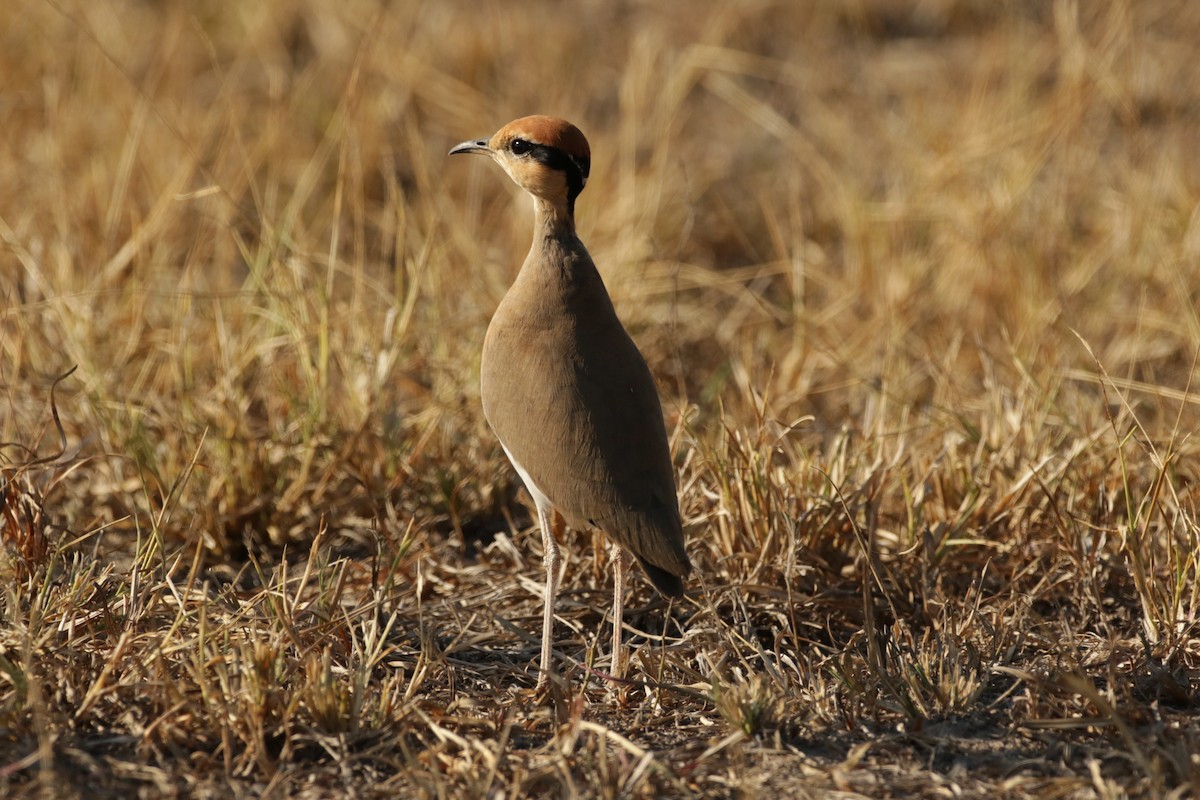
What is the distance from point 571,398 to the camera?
10.2 feet

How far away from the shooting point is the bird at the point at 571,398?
310 cm

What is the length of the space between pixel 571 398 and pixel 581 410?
0.12 ft

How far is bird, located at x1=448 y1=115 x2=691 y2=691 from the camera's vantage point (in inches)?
122

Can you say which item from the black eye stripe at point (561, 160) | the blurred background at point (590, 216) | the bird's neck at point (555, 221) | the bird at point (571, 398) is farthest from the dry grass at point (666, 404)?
the black eye stripe at point (561, 160)

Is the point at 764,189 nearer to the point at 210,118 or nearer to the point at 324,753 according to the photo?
the point at 210,118

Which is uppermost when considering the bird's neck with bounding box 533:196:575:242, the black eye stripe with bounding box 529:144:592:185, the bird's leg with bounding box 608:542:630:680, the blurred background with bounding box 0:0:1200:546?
the black eye stripe with bounding box 529:144:592:185

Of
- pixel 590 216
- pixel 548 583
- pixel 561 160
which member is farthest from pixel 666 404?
pixel 561 160

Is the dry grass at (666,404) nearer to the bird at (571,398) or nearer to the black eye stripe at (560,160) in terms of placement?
the bird at (571,398)

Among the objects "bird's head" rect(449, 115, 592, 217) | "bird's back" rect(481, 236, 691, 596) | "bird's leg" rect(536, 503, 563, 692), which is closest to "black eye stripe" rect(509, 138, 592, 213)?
"bird's head" rect(449, 115, 592, 217)

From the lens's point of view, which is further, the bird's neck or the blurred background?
the blurred background

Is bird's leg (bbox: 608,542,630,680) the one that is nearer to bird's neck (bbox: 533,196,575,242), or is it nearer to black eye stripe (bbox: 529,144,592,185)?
bird's neck (bbox: 533,196,575,242)

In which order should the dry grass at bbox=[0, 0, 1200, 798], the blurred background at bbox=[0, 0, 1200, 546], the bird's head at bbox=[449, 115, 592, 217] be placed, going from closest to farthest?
the dry grass at bbox=[0, 0, 1200, 798] < the bird's head at bbox=[449, 115, 592, 217] < the blurred background at bbox=[0, 0, 1200, 546]

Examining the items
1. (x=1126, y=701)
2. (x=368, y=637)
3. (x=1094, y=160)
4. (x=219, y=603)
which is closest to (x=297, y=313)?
(x=219, y=603)

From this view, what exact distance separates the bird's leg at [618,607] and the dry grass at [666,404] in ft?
0.19
